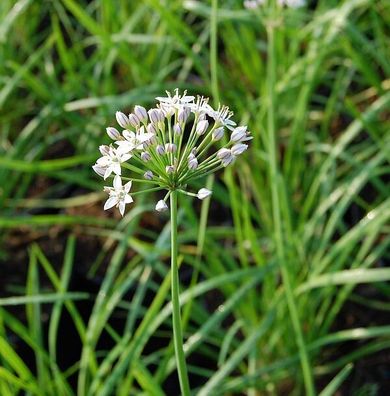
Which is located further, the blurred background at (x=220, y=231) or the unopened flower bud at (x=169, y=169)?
the blurred background at (x=220, y=231)

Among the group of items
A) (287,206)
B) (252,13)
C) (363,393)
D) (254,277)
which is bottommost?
(363,393)

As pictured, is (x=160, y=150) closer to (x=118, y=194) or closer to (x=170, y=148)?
(x=170, y=148)

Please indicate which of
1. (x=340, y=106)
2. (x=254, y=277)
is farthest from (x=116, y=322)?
(x=340, y=106)

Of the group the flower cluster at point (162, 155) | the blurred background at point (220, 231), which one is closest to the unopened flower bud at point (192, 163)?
the flower cluster at point (162, 155)

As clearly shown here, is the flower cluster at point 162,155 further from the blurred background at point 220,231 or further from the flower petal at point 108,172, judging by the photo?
the blurred background at point 220,231

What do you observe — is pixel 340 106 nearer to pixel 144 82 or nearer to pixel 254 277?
pixel 144 82

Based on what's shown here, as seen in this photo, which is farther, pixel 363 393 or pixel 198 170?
pixel 363 393

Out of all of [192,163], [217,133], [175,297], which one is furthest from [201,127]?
[175,297]
